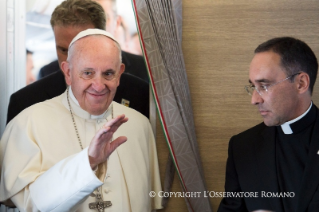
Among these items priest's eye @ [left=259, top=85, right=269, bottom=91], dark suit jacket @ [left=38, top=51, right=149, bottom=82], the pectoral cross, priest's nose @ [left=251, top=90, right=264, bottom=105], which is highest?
dark suit jacket @ [left=38, top=51, right=149, bottom=82]

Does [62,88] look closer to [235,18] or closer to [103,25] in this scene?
[103,25]

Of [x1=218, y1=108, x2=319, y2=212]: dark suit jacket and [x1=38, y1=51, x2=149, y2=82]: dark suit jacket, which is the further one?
[x1=38, y1=51, x2=149, y2=82]: dark suit jacket

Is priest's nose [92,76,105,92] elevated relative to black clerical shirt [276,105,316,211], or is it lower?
elevated

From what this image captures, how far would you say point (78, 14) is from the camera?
361 cm

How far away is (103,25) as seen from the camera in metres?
3.66

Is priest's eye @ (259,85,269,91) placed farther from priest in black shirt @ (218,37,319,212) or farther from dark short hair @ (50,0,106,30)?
dark short hair @ (50,0,106,30)

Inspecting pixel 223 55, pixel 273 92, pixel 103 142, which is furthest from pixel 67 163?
pixel 223 55

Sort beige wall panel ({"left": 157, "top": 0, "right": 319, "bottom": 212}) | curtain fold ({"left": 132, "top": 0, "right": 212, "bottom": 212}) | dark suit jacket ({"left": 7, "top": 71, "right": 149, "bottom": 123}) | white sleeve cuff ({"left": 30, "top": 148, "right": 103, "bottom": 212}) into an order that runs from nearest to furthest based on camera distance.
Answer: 1. white sleeve cuff ({"left": 30, "top": 148, "right": 103, "bottom": 212})
2. curtain fold ({"left": 132, "top": 0, "right": 212, "bottom": 212})
3. beige wall panel ({"left": 157, "top": 0, "right": 319, "bottom": 212})
4. dark suit jacket ({"left": 7, "top": 71, "right": 149, "bottom": 123})

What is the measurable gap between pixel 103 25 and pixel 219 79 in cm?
99

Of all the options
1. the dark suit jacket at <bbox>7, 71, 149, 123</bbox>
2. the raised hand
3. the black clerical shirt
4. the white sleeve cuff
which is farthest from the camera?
the dark suit jacket at <bbox>7, 71, 149, 123</bbox>

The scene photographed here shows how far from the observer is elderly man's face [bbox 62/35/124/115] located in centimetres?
289

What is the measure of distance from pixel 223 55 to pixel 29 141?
61.7 inches

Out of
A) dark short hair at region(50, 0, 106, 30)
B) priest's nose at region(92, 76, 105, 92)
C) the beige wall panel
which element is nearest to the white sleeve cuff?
priest's nose at region(92, 76, 105, 92)

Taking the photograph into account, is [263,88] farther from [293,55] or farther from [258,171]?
[258,171]
